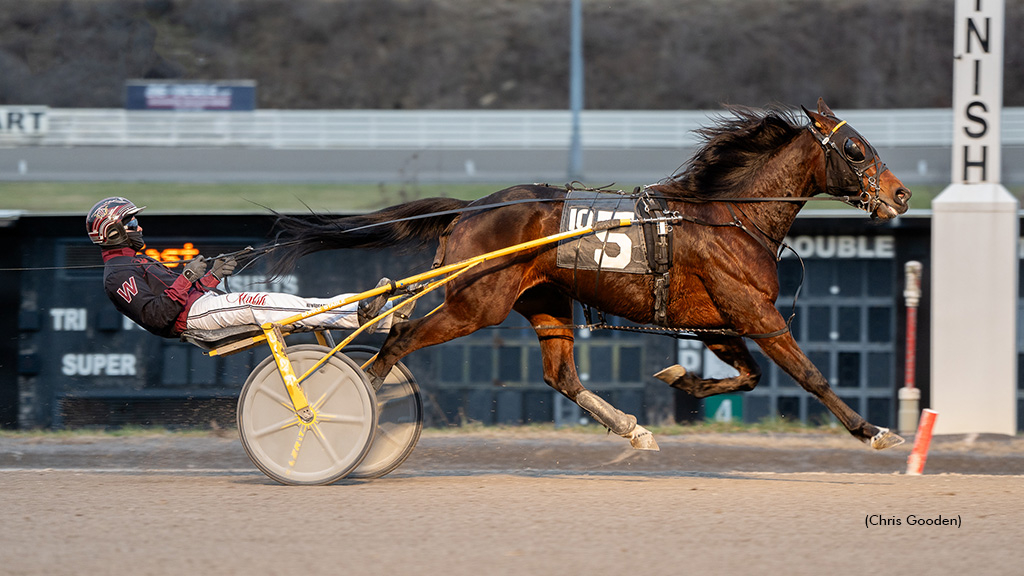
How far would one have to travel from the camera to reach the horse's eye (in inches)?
236

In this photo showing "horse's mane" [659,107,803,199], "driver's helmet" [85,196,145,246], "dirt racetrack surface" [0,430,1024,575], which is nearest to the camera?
"dirt racetrack surface" [0,430,1024,575]

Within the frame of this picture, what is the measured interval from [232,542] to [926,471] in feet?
15.1

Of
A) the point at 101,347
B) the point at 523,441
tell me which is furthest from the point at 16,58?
the point at 523,441

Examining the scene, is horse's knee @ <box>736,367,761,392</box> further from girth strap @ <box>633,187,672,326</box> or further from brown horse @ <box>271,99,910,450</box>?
girth strap @ <box>633,187,672,326</box>

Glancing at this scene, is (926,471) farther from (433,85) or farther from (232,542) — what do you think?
(433,85)

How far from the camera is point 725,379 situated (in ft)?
20.7

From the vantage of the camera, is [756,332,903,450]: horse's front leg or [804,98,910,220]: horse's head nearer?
[756,332,903,450]: horse's front leg

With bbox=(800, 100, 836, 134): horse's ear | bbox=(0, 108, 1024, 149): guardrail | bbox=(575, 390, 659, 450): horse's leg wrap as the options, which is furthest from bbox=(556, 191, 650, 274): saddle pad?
bbox=(0, 108, 1024, 149): guardrail

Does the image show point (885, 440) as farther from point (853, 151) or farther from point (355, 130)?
point (355, 130)

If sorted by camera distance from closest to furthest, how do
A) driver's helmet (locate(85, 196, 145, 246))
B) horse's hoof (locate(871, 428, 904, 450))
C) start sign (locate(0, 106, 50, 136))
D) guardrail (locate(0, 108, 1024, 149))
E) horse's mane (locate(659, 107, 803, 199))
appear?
horse's hoof (locate(871, 428, 904, 450)) < driver's helmet (locate(85, 196, 145, 246)) < horse's mane (locate(659, 107, 803, 199)) < start sign (locate(0, 106, 50, 136)) < guardrail (locate(0, 108, 1024, 149))

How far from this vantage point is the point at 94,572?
4.29 metres

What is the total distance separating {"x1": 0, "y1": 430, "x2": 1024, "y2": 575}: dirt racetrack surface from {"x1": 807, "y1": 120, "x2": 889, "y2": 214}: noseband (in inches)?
Answer: 62.2

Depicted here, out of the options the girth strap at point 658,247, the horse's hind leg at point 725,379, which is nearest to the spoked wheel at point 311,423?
the girth strap at point 658,247

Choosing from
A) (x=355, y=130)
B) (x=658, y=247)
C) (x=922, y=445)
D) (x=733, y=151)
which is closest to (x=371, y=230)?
(x=658, y=247)
